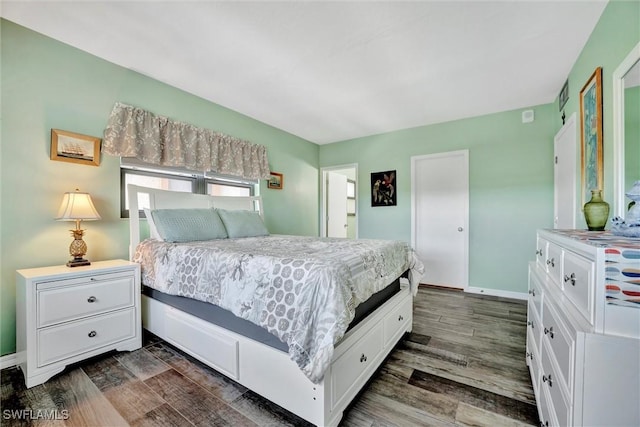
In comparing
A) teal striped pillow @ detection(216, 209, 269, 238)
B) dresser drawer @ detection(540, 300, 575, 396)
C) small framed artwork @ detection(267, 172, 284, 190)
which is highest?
small framed artwork @ detection(267, 172, 284, 190)

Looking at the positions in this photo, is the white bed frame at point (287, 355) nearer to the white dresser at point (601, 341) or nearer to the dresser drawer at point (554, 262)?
the white dresser at point (601, 341)

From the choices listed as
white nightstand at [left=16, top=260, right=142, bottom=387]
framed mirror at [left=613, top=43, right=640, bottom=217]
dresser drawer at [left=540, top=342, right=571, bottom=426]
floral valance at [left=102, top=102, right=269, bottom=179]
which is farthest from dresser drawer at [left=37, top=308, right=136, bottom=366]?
framed mirror at [left=613, top=43, right=640, bottom=217]

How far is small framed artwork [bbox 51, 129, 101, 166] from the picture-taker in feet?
6.88

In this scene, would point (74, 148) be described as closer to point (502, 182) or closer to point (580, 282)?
point (580, 282)

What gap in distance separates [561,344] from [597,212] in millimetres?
867

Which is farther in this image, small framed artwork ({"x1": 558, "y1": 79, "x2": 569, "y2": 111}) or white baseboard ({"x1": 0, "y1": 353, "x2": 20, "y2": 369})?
small framed artwork ({"x1": 558, "y1": 79, "x2": 569, "y2": 111})

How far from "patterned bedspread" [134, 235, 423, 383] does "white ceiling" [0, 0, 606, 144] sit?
1698mm

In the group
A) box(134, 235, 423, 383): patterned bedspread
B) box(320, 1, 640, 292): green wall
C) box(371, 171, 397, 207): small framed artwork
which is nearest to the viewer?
box(134, 235, 423, 383): patterned bedspread

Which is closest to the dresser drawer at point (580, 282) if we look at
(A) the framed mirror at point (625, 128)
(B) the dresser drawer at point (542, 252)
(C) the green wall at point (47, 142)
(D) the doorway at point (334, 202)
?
(B) the dresser drawer at point (542, 252)

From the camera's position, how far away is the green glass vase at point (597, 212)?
4.51ft

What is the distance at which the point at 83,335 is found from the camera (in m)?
1.86

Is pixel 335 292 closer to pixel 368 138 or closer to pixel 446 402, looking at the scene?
pixel 446 402

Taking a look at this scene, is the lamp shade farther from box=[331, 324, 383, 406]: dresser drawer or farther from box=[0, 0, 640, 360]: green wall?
box=[331, 324, 383, 406]: dresser drawer

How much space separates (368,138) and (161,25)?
3.43m
